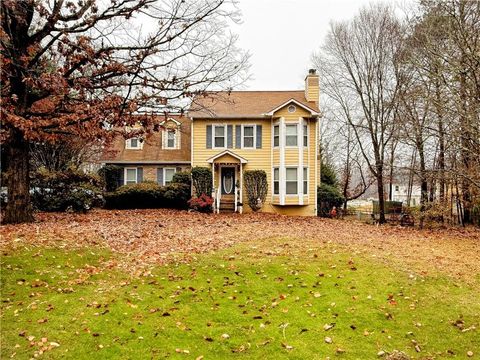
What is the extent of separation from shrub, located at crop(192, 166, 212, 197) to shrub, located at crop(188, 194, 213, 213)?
0.43 meters

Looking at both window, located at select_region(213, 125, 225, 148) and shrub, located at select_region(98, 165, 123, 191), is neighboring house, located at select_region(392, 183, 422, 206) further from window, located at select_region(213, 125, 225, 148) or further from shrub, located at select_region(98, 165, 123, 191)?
shrub, located at select_region(98, 165, 123, 191)

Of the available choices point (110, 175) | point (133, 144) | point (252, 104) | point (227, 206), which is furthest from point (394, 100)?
point (110, 175)

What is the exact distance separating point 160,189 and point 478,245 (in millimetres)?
16217

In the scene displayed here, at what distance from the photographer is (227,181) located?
2405cm

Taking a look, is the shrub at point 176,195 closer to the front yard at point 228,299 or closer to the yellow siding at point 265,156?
the yellow siding at point 265,156

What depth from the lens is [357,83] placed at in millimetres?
25375

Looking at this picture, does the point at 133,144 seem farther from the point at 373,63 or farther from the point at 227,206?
the point at 373,63

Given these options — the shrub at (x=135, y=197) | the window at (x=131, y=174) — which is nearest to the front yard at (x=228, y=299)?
the shrub at (x=135, y=197)

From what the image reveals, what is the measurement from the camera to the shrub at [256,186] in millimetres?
23141

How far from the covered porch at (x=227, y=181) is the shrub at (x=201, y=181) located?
0.37m

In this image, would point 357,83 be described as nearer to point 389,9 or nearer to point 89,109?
point 389,9

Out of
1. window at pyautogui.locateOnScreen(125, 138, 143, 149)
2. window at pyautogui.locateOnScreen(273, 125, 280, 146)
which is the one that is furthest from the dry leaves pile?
window at pyautogui.locateOnScreen(125, 138, 143, 149)

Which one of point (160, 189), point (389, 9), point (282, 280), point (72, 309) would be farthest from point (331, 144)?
point (72, 309)

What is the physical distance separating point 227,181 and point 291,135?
4877 millimetres
